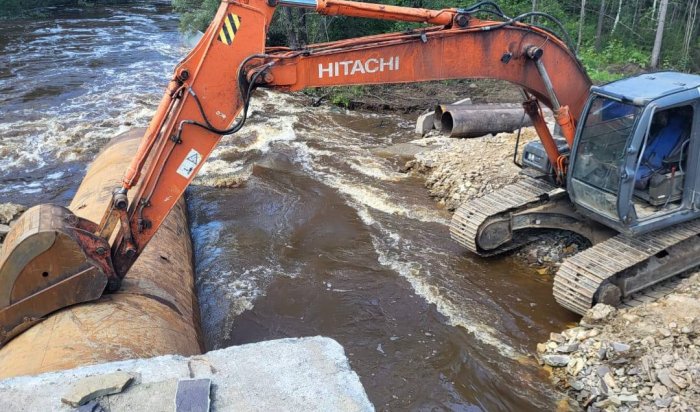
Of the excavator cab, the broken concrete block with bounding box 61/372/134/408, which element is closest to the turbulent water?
the excavator cab

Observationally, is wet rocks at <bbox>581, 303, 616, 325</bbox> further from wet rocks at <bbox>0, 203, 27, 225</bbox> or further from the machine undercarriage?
wet rocks at <bbox>0, 203, 27, 225</bbox>

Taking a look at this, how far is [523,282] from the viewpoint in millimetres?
7617

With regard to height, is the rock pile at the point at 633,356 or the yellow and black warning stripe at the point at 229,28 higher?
the yellow and black warning stripe at the point at 229,28

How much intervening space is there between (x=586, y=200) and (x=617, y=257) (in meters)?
0.79

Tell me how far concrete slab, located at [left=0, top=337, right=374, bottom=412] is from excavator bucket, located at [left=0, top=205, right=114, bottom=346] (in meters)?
1.93

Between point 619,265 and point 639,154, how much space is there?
1.24m

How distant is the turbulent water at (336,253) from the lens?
6.19m

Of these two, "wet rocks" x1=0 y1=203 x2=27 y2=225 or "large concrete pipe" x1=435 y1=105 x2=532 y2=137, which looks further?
"large concrete pipe" x1=435 y1=105 x2=532 y2=137

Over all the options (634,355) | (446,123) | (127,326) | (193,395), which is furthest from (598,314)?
(446,123)

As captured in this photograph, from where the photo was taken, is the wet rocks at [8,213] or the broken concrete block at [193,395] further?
the wet rocks at [8,213]

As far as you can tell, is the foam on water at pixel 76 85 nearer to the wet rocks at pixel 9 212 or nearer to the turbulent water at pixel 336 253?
the turbulent water at pixel 336 253

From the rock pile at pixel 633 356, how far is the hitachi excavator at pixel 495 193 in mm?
346

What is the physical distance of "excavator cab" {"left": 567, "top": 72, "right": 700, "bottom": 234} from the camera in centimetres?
624

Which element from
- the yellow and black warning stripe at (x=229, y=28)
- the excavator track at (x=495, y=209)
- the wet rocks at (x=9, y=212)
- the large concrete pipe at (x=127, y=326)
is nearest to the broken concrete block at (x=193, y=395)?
the large concrete pipe at (x=127, y=326)
